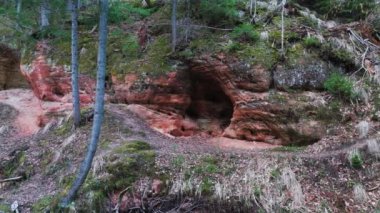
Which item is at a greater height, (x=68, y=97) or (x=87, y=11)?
(x=87, y=11)

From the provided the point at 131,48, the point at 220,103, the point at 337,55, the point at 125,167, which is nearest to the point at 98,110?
the point at 125,167

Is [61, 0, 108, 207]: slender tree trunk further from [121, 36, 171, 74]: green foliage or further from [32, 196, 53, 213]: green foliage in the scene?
[121, 36, 171, 74]: green foliage

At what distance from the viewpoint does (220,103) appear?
12742 mm

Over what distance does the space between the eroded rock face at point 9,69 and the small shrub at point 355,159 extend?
16.5m

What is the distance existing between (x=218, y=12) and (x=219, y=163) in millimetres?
5998

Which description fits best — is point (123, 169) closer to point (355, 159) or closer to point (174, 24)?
point (355, 159)

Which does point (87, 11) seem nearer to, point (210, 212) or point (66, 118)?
point (66, 118)

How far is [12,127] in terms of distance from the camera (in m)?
14.2

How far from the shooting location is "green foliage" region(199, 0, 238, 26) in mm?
11836

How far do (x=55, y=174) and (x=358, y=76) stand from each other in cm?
915

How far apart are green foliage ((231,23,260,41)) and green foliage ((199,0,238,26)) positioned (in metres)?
0.61

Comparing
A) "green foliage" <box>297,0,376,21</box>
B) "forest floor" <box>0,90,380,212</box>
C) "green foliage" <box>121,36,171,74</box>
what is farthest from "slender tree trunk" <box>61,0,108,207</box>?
"green foliage" <box>297,0,376,21</box>

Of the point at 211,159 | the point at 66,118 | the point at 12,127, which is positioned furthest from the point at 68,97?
the point at 211,159

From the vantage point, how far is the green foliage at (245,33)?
1174 cm
